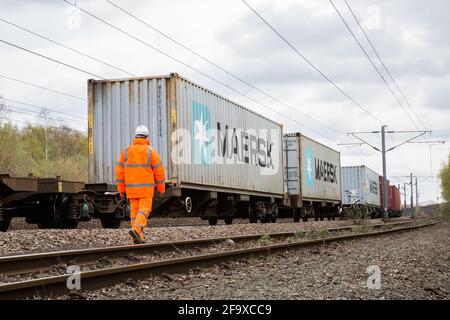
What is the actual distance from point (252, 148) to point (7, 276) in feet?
44.7

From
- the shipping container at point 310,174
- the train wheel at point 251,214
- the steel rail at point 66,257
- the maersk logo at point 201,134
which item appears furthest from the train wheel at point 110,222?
the shipping container at point 310,174

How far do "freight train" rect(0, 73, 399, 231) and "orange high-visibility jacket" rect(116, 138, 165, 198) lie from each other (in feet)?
13.4

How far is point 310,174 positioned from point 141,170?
17.9 metres

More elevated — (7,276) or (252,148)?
(252,148)

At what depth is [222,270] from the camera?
23.7 ft

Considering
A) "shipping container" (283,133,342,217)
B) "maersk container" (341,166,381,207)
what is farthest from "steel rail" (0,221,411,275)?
"maersk container" (341,166,381,207)

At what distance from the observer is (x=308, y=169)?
1002 inches

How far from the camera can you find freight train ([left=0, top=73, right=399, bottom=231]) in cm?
1302

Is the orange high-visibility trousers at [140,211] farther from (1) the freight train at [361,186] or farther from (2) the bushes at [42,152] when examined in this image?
(2) the bushes at [42,152]

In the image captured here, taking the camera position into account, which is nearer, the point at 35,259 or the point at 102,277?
the point at 102,277

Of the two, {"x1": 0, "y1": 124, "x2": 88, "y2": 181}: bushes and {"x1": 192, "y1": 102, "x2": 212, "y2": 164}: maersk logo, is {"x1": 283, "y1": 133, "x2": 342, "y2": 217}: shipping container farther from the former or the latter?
{"x1": 0, "y1": 124, "x2": 88, "y2": 181}: bushes

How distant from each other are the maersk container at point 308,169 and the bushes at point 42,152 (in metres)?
17.8
